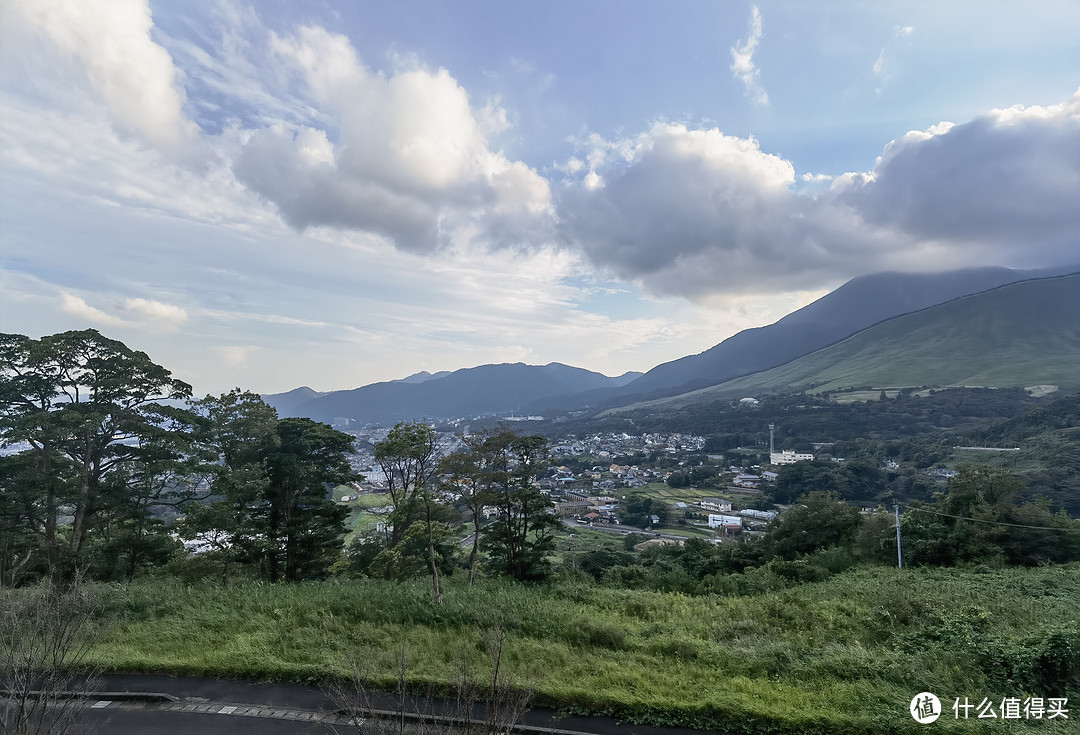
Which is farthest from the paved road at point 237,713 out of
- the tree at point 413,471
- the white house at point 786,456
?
the white house at point 786,456

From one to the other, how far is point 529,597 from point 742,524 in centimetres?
4268

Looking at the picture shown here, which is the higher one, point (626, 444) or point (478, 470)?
point (478, 470)

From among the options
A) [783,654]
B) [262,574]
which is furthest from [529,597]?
[262,574]

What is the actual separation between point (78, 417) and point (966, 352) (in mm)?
205468

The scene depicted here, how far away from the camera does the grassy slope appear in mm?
6551

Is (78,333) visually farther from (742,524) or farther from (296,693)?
(742,524)

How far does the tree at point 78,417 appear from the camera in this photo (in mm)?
13156

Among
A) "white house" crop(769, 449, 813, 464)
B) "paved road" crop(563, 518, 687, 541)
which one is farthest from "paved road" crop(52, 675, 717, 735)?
"white house" crop(769, 449, 813, 464)

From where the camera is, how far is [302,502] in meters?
17.2

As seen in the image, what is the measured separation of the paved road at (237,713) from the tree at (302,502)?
9138 millimetres

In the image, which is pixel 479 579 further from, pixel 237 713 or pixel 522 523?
pixel 237 713

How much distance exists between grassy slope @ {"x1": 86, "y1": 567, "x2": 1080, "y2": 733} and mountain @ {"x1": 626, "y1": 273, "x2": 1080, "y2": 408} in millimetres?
139129

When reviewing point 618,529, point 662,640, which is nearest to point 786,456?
point 618,529

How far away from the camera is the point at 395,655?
798 cm
